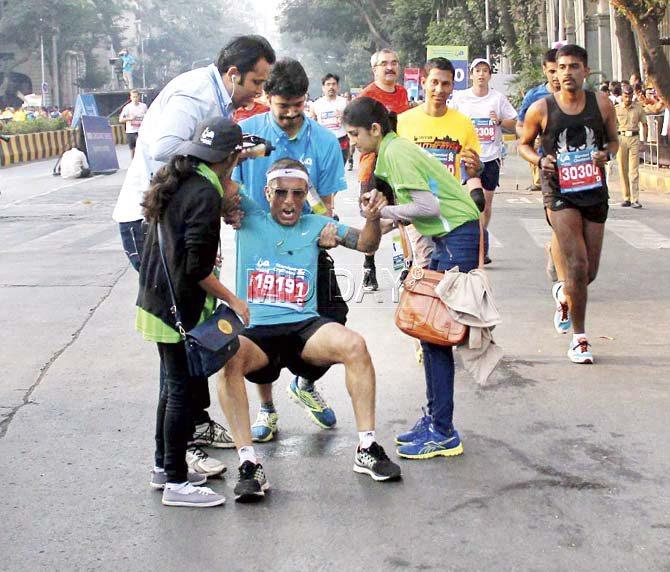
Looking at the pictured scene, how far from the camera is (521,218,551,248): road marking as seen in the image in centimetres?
1342

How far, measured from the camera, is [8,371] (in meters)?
7.43

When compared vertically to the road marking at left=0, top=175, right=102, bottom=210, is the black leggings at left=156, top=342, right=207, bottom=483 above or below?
above

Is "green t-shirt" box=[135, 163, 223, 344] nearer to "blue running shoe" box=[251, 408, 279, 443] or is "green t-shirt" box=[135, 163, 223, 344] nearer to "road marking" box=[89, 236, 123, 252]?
"blue running shoe" box=[251, 408, 279, 443]

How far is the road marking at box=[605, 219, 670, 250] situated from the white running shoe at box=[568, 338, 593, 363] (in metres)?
5.52

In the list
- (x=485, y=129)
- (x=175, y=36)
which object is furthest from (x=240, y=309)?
(x=175, y=36)

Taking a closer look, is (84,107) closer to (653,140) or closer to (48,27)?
(653,140)

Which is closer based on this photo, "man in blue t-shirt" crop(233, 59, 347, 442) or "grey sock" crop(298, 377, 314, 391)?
"man in blue t-shirt" crop(233, 59, 347, 442)

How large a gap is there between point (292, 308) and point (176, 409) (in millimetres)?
768

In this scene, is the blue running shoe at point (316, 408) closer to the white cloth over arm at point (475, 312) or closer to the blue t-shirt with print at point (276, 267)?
the blue t-shirt with print at point (276, 267)

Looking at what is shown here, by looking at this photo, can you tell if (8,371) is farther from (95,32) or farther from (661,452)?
(95,32)

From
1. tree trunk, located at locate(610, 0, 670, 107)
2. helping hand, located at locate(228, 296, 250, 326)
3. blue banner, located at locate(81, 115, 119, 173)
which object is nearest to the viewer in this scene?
helping hand, located at locate(228, 296, 250, 326)

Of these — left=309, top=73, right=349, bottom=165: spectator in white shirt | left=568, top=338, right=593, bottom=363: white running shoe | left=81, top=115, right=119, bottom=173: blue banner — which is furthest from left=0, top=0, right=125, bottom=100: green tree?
left=568, top=338, right=593, bottom=363: white running shoe

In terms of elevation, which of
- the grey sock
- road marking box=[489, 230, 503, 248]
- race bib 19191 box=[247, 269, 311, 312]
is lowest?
road marking box=[489, 230, 503, 248]

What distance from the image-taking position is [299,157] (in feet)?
19.7
